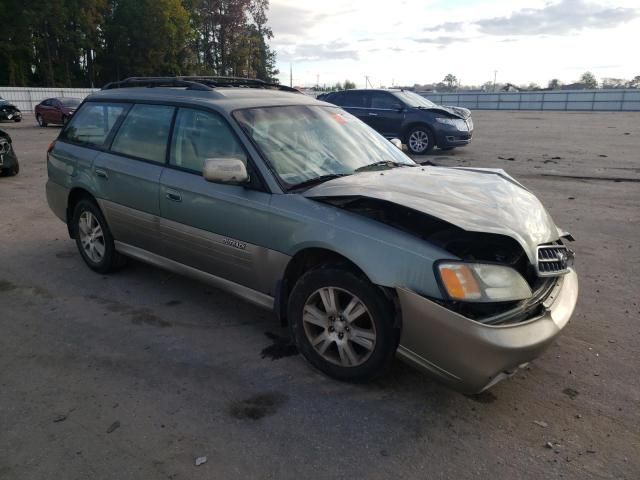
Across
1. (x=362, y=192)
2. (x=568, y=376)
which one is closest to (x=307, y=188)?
A: (x=362, y=192)

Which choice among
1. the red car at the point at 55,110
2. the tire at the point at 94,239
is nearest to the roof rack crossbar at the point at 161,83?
the tire at the point at 94,239

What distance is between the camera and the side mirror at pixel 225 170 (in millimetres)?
3377

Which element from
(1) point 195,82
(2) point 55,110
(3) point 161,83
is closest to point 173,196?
(1) point 195,82

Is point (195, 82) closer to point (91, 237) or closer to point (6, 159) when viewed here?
point (91, 237)

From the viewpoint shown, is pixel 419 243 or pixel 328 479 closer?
pixel 328 479

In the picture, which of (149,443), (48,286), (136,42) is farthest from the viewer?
(136,42)

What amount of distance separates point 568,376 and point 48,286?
4302mm

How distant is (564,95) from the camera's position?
47375mm

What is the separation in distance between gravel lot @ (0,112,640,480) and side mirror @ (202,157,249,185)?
3.86 ft

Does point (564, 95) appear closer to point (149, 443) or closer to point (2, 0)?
point (2, 0)

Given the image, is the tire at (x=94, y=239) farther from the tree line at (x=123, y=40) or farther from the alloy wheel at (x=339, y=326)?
the tree line at (x=123, y=40)

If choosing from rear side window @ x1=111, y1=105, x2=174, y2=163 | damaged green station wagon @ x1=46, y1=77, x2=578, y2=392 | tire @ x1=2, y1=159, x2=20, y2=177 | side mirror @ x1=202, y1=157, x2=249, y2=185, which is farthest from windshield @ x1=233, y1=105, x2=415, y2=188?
tire @ x1=2, y1=159, x2=20, y2=177

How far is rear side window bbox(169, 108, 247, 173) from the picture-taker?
3.77 metres

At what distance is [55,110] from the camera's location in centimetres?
2353
